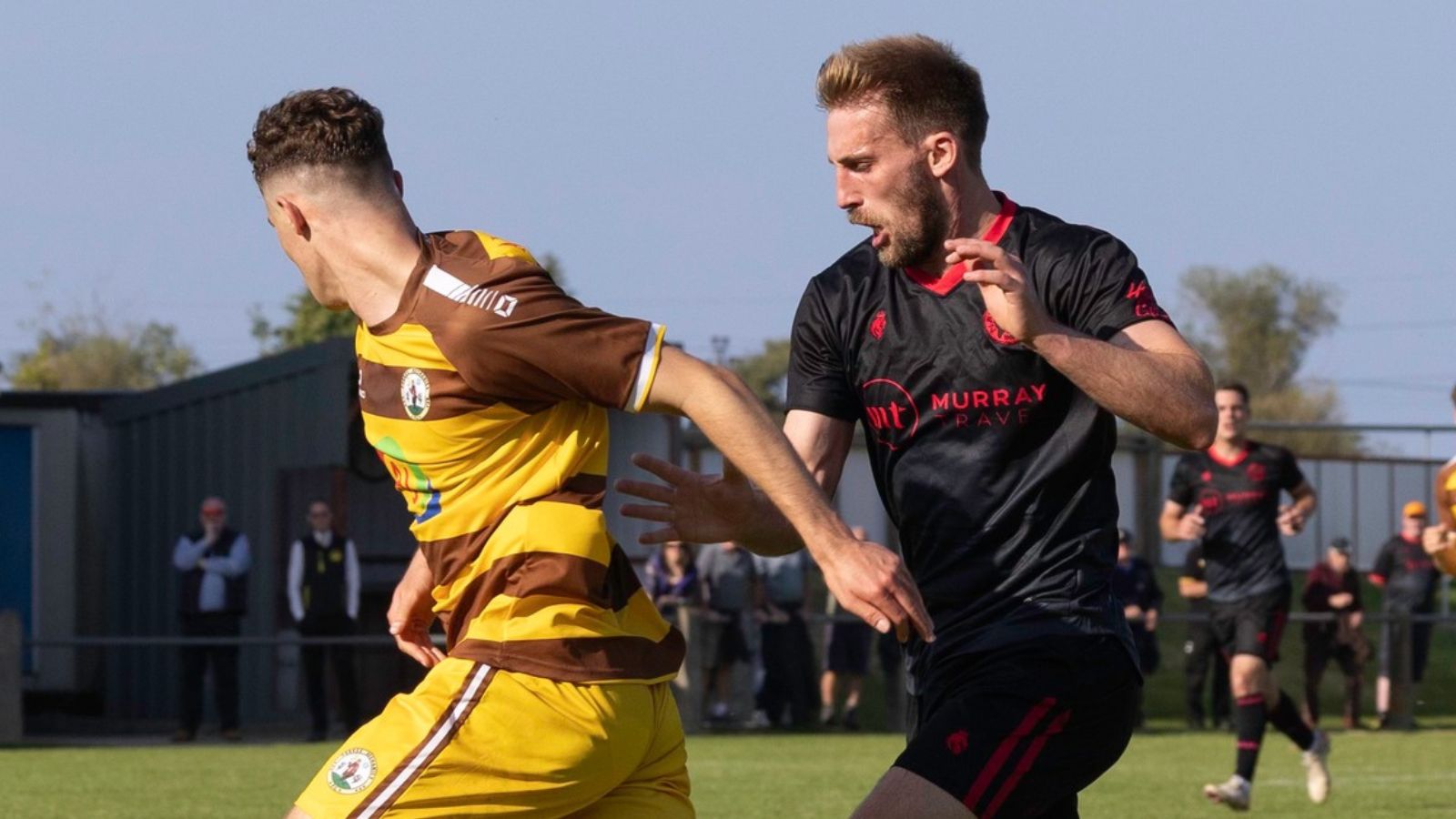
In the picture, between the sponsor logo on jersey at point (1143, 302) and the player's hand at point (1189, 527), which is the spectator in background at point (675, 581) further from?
the sponsor logo on jersey at point (1143, 302)

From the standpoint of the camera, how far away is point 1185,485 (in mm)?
12977

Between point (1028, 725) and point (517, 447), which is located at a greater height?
point (517, 447)

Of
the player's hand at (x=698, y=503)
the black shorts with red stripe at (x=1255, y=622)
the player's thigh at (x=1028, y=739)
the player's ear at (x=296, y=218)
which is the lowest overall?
the black shorts with red stripe at (x=1255, y=622)

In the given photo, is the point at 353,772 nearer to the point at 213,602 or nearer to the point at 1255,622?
the point at 1255,622

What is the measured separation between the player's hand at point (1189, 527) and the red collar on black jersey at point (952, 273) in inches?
303

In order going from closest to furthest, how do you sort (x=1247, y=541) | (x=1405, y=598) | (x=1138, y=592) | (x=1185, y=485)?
(x=1247, y=541) < (x=1185, y=485) < (x=1138, y=592) < (x=1405, y=598)

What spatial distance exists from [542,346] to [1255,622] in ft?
29.7

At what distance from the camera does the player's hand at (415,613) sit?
4.72 m

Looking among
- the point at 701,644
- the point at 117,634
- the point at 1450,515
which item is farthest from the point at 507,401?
the point at 117,634

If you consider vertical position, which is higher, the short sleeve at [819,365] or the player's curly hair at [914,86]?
the player's curly hair at [914,86]

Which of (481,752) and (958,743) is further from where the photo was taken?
(958,743)

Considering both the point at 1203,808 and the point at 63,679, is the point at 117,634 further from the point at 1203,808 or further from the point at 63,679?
the point at 1203,808

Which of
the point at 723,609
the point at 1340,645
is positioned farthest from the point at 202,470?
the point at 1340,645

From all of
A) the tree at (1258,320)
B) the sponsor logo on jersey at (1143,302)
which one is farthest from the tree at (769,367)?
the sponsor logo on jersey at (1143,302)
